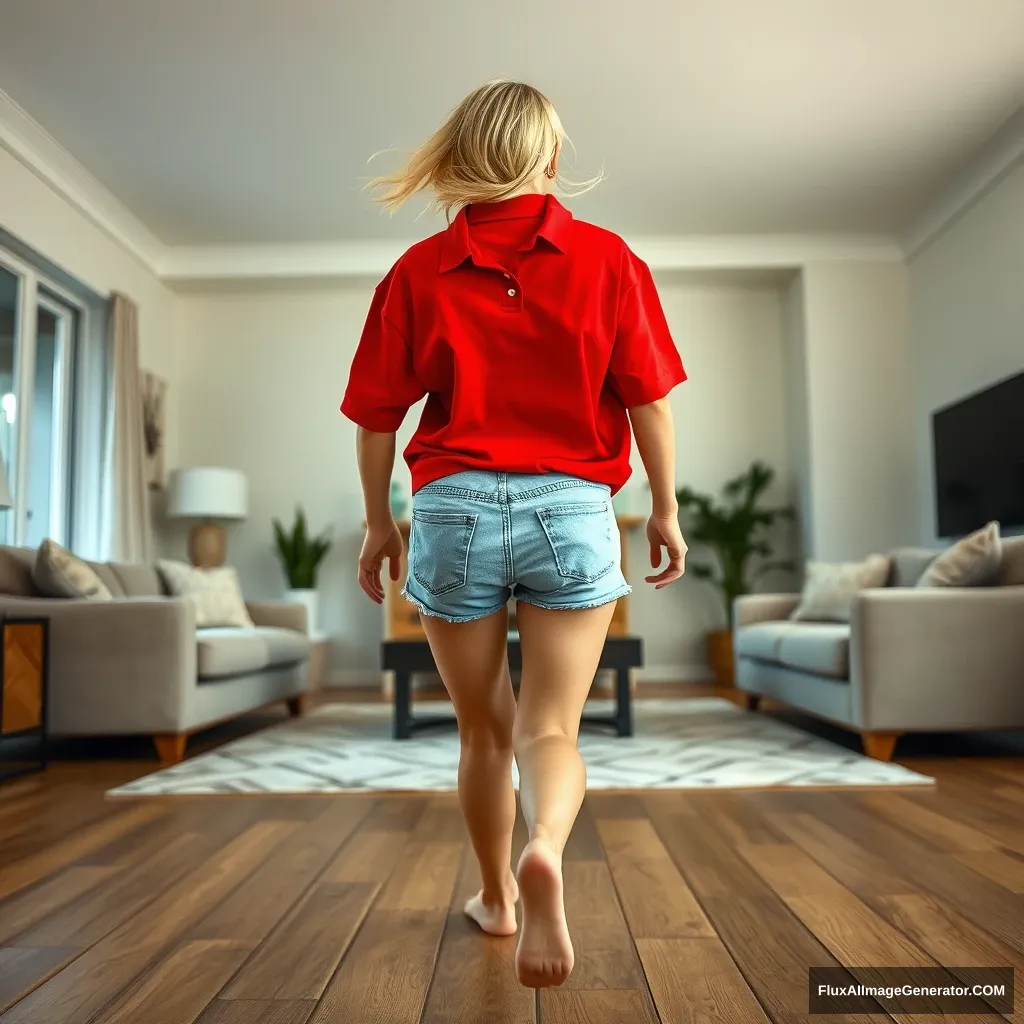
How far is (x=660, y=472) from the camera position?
4.39ft

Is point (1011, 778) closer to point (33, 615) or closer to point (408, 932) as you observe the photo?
point (408, 932)

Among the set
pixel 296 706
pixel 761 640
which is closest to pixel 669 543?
pixel 761 640

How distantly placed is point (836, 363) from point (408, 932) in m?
5.57

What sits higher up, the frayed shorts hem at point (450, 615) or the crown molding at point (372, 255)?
the crown molding at point (372, 255)

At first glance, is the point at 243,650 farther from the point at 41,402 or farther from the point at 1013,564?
the point at 1013,564

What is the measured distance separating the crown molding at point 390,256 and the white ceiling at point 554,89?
502mm

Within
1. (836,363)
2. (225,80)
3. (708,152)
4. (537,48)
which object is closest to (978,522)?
(836,363)

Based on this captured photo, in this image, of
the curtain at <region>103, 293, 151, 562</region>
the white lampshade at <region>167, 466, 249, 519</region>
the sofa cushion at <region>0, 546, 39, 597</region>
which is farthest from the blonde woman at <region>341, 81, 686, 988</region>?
the white lampshade at <region>167, 466, 249, 519</region>

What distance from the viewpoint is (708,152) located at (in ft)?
16.9

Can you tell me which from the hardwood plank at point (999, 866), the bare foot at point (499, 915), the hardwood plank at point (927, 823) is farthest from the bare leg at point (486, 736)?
the hardwood plank at point (927, 823)

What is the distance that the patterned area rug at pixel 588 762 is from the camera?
A: 2.90m

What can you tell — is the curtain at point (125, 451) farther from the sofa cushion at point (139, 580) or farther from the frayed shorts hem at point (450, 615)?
the frayed shorts hem at point (450, 615)

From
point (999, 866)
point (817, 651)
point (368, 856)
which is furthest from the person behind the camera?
point (817, 651)

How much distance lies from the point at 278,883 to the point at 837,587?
11.2 ft
